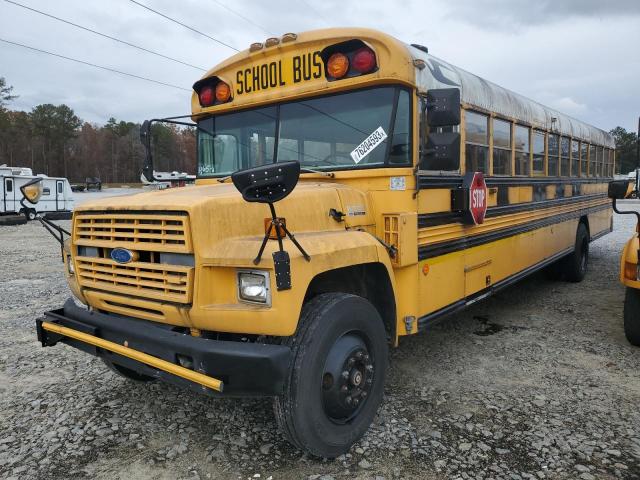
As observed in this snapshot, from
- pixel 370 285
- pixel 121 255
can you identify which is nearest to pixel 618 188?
pixel 370 285

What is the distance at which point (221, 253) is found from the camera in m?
2.35

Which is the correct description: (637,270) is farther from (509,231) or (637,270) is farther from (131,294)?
(131,294)

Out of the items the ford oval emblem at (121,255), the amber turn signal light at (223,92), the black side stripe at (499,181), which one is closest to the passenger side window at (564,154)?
the black side stripe at (499,181)

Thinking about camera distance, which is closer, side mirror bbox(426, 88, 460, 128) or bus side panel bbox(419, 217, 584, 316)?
side mirror bbox(426, 88, 460, 128)

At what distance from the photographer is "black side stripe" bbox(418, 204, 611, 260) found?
11.7ft

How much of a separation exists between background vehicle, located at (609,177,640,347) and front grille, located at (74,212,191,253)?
3868mm

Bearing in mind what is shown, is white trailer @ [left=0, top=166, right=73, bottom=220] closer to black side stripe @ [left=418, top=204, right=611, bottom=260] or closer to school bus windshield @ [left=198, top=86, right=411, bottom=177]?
school bus windshield @ [left=198, top=86, right=411, bottom=177]

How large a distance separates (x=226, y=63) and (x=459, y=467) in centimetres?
326

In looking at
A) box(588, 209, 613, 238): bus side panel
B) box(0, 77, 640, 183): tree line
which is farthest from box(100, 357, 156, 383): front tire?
box(0, 77, 640, 183): tree line

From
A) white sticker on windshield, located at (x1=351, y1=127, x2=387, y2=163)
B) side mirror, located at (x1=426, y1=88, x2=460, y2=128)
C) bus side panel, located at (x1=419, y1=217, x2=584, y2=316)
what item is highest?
side mirror, located at (x1=426, y1=88, x2=460, y2=128)

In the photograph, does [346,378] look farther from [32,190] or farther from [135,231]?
[32,190]

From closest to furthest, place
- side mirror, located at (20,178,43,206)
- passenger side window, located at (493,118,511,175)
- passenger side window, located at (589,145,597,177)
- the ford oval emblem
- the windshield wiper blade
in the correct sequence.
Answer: the ford oval emblem
side mirror, located at (20,178,43,206)
the windshield wiper blade
passenger side window, located at (493,118,511,175)
passenger side window, located at (589,145,597,177)

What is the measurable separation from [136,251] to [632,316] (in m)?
4.33

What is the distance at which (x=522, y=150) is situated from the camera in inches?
206
